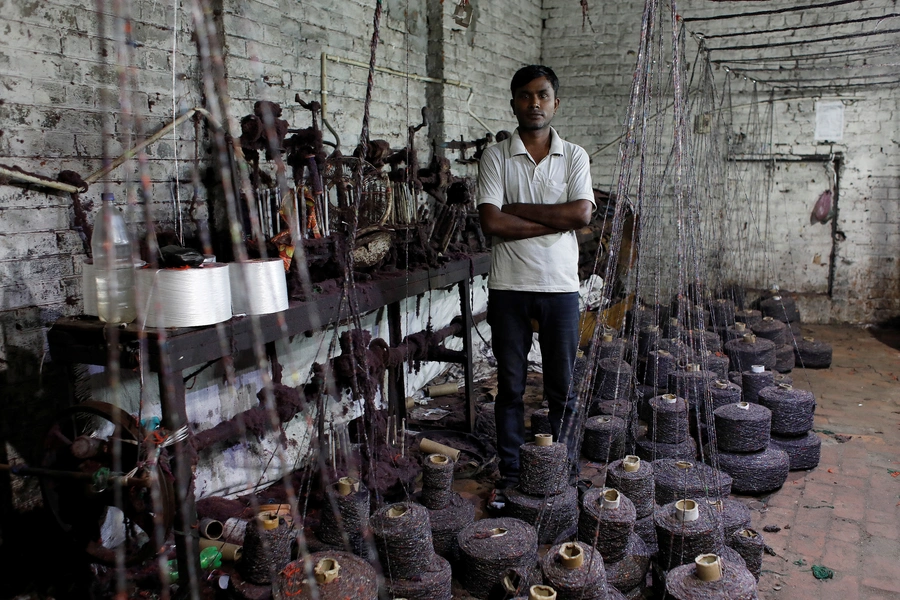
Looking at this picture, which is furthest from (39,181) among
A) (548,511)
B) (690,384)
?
(690,384)

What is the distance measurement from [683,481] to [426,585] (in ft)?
4.16

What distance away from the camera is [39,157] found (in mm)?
2762

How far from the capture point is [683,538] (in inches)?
96.2

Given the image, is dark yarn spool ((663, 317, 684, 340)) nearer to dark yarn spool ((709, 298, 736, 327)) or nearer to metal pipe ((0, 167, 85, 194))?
dark yarn spool ((709, 298, 736, 327))

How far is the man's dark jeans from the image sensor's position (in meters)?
3.15

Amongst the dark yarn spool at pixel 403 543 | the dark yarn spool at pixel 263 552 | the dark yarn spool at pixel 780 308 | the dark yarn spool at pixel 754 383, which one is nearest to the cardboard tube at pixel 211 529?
the dark yarn spool at pixel 263 552

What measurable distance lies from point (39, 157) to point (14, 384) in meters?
0.91

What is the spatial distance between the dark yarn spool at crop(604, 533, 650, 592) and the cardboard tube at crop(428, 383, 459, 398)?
8.57 feet

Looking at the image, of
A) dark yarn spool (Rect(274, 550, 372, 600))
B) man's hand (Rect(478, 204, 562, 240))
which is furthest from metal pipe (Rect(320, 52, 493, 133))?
dark yarn spool (Rect(274, 550, 372, 600))

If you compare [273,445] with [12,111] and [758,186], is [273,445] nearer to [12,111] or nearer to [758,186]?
[12,111]

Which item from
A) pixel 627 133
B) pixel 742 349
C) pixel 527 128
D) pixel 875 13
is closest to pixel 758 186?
pixel 875 13

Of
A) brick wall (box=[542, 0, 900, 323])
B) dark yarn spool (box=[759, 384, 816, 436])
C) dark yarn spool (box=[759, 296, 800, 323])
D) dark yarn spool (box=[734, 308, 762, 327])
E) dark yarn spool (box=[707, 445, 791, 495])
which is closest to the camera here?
dark yarn spool (box=[707, 445, 791, 495])

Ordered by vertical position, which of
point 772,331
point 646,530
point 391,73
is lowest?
point 646,530

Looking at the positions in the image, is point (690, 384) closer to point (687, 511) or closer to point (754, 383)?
point (754, 383)
